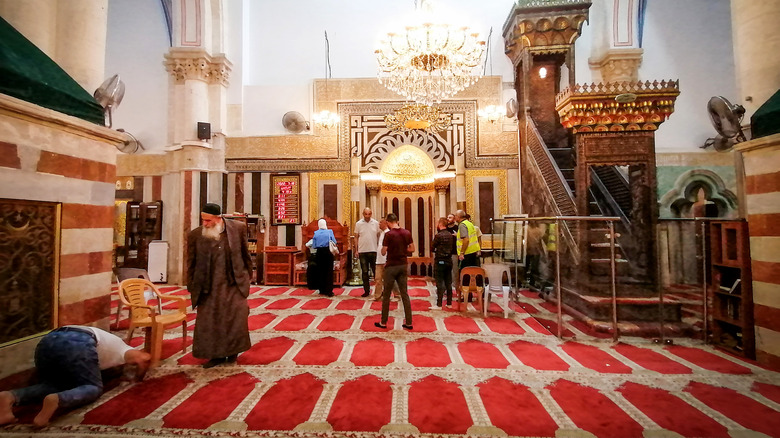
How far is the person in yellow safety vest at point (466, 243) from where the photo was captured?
16.1 feet

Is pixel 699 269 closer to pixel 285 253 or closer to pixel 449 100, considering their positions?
pixel 449 100

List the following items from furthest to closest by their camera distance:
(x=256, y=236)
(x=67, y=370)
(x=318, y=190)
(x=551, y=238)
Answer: (x=318, y=190)
(x=256, y=236)
(x=551, y=238)
(x=67, y=370)

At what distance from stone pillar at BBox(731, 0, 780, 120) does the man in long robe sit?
540 cm

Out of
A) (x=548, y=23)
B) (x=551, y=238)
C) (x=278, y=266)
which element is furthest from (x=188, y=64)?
(x=551, y=238)

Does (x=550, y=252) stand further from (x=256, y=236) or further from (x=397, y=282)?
(x=256, y=236)

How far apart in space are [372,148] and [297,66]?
2.71 metres

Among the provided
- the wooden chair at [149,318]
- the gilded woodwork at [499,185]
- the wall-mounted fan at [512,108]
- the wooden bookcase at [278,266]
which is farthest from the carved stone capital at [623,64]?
the wooden chair at [149,318]

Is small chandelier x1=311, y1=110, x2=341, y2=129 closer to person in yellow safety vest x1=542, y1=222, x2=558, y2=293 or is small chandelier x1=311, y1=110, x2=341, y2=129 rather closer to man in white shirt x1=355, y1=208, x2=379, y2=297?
man in white shirt x1=355, y1=208, x2=379, y2=297

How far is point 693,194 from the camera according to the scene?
688cm

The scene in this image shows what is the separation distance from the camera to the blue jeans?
2107 millimetres

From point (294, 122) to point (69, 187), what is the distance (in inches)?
208

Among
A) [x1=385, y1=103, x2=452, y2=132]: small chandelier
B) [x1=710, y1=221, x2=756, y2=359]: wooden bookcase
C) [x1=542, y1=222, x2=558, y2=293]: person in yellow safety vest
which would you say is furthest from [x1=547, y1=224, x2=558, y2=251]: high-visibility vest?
[x1=385, y1=103, x2=452, y2=132]: small chandelier

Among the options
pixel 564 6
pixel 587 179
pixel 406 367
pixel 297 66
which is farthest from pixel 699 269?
pixel 297 66

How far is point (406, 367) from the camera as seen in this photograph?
2877 mm
